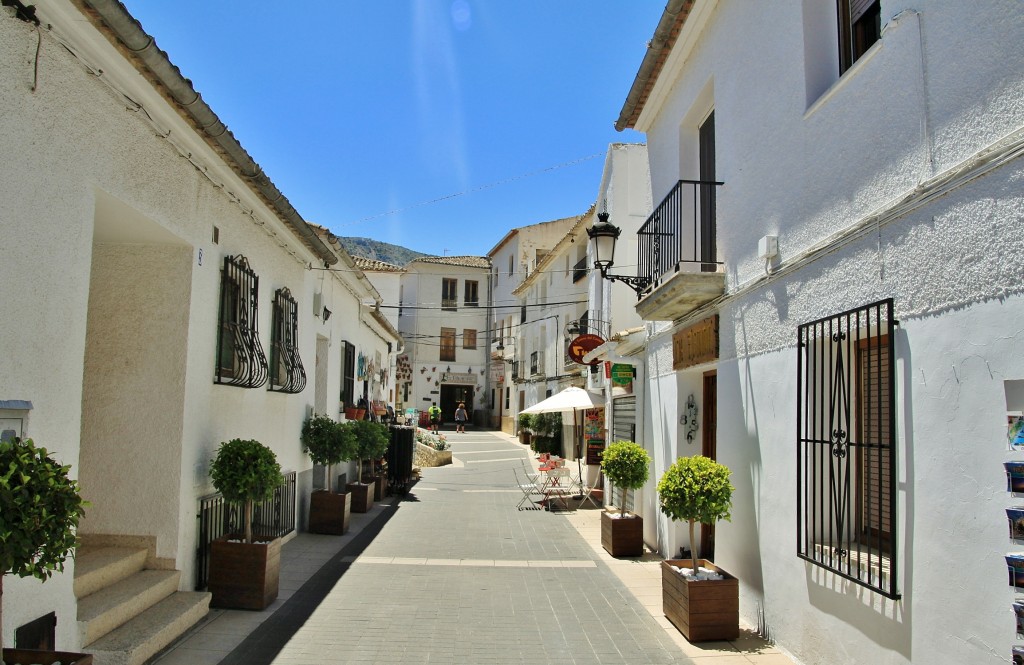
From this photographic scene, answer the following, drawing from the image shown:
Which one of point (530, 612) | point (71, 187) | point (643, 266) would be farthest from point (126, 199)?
point (643, 266)

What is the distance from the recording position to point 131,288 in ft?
20.2

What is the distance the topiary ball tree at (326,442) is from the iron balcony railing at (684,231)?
16.3 ft

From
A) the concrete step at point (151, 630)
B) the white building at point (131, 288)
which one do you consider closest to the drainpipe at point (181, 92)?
the white building at point (131, 288)

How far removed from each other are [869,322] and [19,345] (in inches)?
189

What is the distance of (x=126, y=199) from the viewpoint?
16.6ft

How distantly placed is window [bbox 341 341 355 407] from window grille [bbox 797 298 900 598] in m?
9.88

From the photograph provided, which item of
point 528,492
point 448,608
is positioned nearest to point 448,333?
point 528,492

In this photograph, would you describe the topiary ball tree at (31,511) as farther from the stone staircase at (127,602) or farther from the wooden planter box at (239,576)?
the wooden planter box at (239,576)

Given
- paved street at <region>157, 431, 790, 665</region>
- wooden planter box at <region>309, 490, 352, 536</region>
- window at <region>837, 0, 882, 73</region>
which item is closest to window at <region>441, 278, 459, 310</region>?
paved street at <region>157, 431, 790, 665</region>

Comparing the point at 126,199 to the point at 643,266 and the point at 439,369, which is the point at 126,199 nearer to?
the point at 643,266

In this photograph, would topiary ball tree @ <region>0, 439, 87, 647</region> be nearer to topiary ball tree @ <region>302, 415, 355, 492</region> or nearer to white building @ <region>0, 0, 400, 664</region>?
white building @ <region>0, 0, 400, 664</region>

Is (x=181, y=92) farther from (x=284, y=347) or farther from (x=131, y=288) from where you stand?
(x=284, y=347)

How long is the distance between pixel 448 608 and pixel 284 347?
396cm

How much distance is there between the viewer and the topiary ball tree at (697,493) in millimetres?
5934
